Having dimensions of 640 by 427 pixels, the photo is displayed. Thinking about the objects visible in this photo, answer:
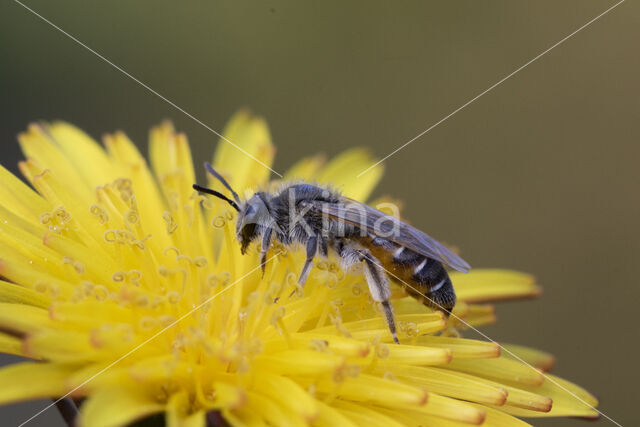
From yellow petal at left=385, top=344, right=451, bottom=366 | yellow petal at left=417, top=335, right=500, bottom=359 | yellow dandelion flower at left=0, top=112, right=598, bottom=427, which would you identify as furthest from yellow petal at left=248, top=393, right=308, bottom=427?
yellow petal at left=417, top=335, right=500, bottom=359

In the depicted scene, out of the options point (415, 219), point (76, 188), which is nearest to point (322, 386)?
point (76, 188)

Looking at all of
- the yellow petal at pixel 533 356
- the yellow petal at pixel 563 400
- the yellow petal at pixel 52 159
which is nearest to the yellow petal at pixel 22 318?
the yellow petal at pixel 52 159

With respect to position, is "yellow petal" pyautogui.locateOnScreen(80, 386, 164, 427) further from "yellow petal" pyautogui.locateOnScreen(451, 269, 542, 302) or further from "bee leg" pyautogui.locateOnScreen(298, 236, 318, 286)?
"yellow petal" pyautogui.locateOnScreen(451, 269, 542, 302)

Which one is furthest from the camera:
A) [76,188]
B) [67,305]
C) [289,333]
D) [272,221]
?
[76,188]

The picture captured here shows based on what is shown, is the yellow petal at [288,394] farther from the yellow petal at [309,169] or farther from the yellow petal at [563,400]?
the yellow petal at [309,169]

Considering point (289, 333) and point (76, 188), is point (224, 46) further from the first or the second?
point (289, 333)

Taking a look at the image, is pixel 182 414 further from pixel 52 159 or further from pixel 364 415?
pixel 52 159

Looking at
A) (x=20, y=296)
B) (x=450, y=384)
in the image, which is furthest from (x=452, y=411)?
(x=20, y=296)
